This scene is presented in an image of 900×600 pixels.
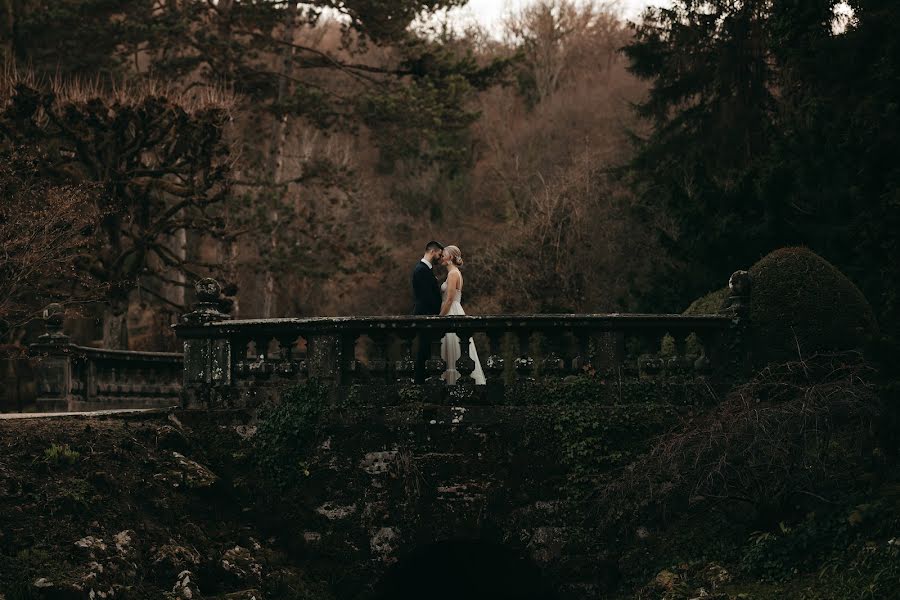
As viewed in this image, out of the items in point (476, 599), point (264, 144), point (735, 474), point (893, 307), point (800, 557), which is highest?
point (264, 144)

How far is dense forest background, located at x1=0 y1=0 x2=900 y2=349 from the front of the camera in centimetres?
1914

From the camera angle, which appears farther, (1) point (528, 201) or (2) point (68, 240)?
(1) point (528, 201)

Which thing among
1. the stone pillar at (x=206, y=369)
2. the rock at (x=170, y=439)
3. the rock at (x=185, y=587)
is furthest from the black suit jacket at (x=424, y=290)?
the rock at (x=185, y=587)

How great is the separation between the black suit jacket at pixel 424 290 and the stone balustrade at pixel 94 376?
502 centimetres

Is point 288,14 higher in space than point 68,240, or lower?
higher

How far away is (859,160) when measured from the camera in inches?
663

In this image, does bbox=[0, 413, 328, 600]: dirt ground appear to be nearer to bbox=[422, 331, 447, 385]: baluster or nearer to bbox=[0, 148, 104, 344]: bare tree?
bbox=[422, 331, 447, 385]: baluster

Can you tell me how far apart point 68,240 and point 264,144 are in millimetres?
19478

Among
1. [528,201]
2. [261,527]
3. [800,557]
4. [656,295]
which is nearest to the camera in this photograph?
[800,557]

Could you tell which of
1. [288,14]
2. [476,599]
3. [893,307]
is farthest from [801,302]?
[288,14]

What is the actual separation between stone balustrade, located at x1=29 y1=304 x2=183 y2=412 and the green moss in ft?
29.7

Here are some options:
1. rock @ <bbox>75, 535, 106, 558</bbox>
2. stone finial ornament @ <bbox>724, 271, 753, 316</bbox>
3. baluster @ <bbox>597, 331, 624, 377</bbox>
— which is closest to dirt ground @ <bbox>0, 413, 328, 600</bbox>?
rock @ <bbox>75, 535, 106, 558</bbox>

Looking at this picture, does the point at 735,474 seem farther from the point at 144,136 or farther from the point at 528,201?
the point at 528,201

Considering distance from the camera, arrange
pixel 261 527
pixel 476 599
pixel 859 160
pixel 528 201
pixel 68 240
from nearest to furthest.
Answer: pixel 261 527
pixel 476 599
pixel 859 160
pixel 68 240
pixel 528 201
